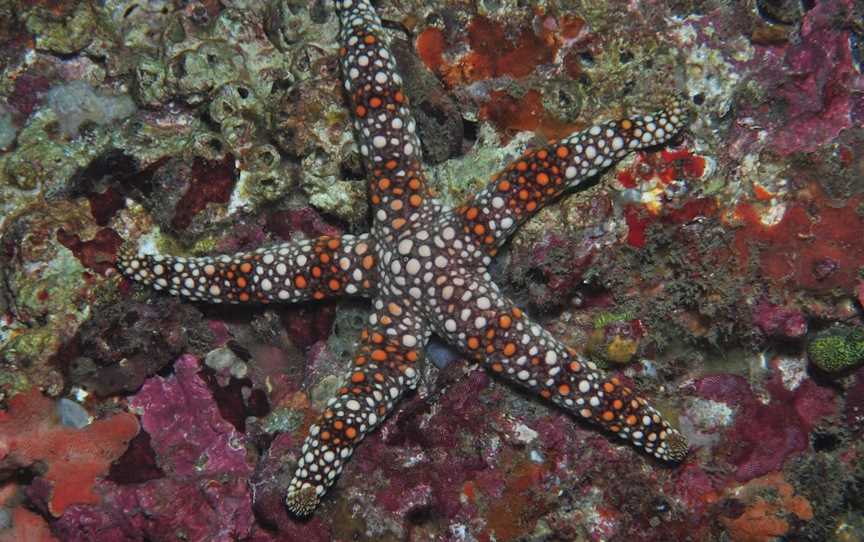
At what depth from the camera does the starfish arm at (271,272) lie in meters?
6.12

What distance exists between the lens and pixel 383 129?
231 inches

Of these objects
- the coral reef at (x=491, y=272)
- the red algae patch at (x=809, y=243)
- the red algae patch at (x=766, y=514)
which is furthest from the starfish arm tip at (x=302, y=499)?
the red algae patch at (x=809, y=243)

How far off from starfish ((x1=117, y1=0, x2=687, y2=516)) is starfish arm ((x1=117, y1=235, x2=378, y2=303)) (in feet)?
0.04

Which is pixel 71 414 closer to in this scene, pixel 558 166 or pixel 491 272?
pixel 491 272

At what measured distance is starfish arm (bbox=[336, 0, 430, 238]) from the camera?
5895 mm

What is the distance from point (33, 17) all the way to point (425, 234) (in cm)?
558

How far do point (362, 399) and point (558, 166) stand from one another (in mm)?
2931

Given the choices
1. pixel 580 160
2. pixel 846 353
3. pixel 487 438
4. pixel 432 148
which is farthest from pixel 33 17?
pixel 846 353

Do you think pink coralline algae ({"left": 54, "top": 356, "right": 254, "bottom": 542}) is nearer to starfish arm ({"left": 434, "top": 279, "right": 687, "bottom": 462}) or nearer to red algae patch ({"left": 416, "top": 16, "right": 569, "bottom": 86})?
starfish arm ({"left": 434, "top": 279, "right": 687, "bottom": 462})

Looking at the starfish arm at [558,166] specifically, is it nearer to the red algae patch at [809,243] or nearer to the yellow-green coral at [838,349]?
the red algae patch at [809,243]

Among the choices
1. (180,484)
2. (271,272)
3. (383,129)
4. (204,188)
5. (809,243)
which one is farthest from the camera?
(204,188)

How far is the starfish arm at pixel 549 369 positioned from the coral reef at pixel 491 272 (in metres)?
0.36

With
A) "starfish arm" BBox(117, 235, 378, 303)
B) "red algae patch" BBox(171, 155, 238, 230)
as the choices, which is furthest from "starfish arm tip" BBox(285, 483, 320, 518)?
"red algae patch" BBox(171, 155, 238, 230)

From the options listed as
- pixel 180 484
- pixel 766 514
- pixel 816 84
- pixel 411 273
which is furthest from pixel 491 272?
pixel 180 484
